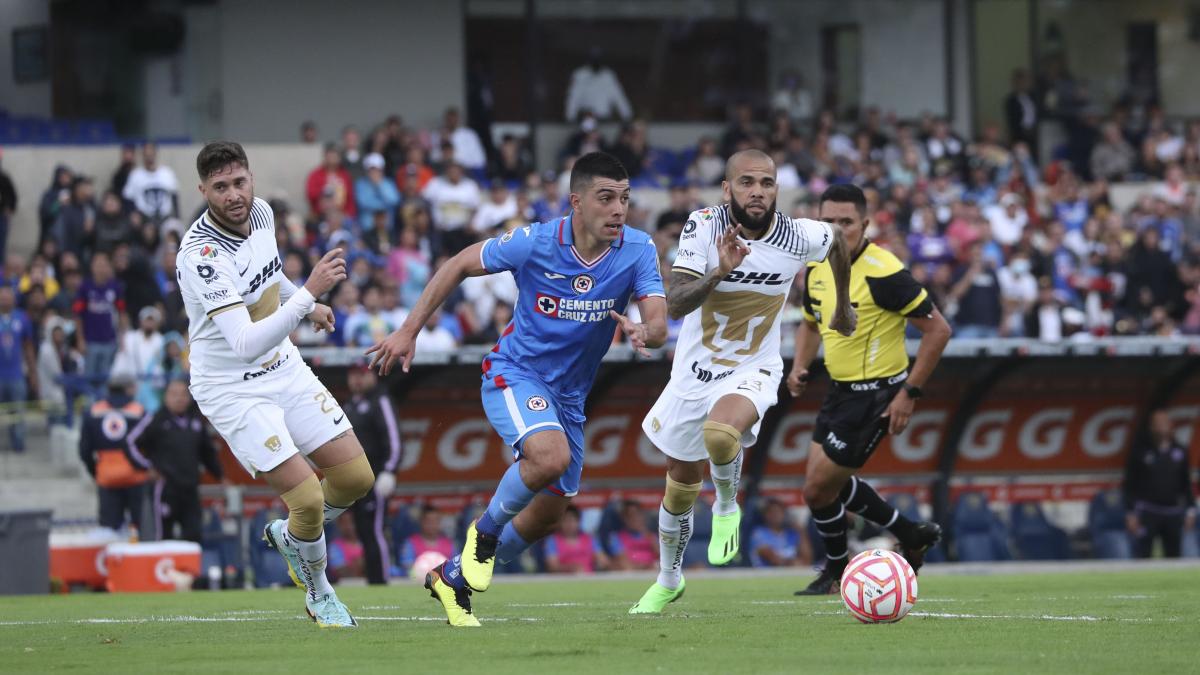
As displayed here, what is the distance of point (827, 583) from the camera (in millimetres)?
11797

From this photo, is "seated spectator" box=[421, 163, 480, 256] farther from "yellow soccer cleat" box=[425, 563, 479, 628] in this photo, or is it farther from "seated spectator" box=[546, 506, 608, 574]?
"yellow soccer cleat" box=[425, 563, 479, 628]

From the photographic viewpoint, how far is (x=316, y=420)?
9.19 metres

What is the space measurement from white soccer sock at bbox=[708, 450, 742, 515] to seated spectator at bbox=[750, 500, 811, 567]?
8.61m

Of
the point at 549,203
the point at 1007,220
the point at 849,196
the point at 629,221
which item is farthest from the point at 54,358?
the point at 1007,220

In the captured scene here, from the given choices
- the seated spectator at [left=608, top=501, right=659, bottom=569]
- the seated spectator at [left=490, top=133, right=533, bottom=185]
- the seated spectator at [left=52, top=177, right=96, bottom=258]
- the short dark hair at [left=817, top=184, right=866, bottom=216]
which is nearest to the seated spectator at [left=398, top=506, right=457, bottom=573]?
the seated spectator at [left=608, top=501, right=659, bottom=569]

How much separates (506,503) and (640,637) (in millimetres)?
1094

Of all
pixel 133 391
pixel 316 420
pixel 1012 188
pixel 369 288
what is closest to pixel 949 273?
pixel 1012 188

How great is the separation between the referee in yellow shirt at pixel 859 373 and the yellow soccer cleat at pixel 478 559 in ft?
10.3

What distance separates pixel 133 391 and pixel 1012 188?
547 inches

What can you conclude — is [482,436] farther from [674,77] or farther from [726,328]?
[674,77]

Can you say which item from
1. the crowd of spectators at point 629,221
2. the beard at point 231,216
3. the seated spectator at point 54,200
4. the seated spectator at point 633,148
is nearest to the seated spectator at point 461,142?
the crowd of spectators at point 629,221

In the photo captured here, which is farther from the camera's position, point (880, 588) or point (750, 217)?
point (750, 217)

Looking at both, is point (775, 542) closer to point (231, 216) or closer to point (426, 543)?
point (426, 543)

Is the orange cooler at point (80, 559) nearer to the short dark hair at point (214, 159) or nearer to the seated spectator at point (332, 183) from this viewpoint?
the seated spectator at point (332, 183)
